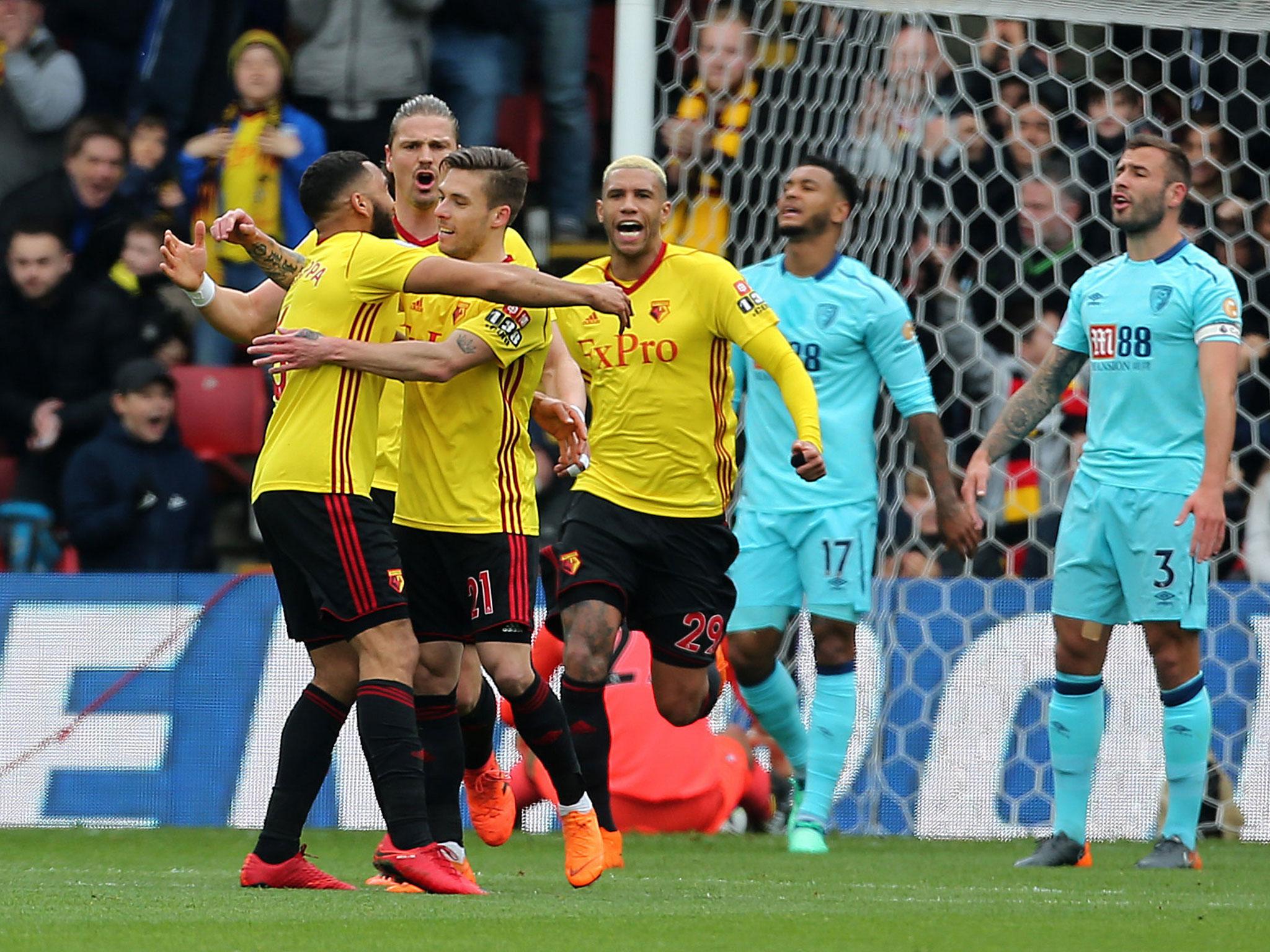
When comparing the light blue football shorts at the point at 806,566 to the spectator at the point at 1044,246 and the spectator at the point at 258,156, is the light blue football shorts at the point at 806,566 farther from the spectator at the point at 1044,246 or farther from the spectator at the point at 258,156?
the spectator at the point at 258,156

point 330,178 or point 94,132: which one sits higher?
point 94,132

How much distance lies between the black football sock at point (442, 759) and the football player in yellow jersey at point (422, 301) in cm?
27

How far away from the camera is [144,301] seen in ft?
31.2

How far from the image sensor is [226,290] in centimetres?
573

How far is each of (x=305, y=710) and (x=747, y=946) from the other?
156cm

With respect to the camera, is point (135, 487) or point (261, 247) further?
point (135, 487)

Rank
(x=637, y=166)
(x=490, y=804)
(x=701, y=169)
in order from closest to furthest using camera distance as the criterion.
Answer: (x=490, y=804) < (x=637, y=166) < (x=701, y=169)

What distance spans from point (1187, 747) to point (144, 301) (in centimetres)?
511

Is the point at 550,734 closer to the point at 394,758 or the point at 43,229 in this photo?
the point at 394,758

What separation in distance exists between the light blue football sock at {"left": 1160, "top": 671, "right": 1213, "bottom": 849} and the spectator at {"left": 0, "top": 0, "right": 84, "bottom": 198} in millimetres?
5771

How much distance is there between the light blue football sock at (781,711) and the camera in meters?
7.48

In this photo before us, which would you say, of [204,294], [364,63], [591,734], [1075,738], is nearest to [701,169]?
[364,63]

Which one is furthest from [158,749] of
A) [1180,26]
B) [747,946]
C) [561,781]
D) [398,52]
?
[1180,26]

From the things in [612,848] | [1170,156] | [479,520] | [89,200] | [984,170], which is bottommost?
[612,848]
